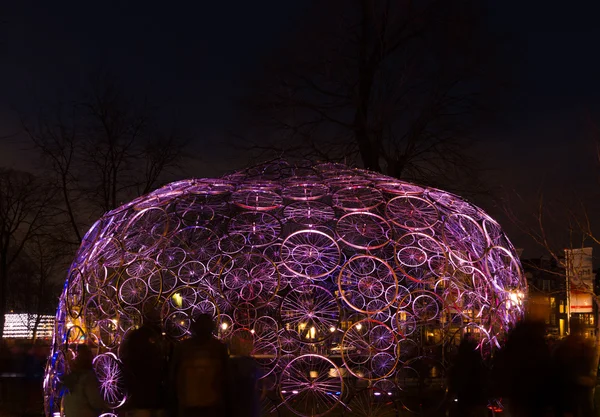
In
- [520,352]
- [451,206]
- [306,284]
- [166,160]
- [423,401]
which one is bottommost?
[423,401]

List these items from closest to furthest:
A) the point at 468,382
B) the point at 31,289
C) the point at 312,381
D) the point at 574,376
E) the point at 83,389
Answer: the point at 574,376 < the point at 468,382 < the point at 83,389 < the point at 312,381 < the point at 31,289

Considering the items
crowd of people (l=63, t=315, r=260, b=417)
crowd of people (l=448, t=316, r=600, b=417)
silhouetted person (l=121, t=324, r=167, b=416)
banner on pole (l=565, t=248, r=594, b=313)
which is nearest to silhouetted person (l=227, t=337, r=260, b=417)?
crowd of people (l=63, t=315, r=260, b=417)

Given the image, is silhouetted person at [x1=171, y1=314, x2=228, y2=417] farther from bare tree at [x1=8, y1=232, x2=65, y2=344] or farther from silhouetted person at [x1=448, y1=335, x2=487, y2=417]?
bare tree at [x1=8, y1=232, x2=65, y2=344]

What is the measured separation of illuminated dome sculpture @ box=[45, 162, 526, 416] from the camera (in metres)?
8.71

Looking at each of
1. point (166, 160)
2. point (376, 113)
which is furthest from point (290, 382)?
point (166, 160)

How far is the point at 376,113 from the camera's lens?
16859 millimetres

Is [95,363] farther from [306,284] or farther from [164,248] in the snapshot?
[306,284]

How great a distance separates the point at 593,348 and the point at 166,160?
16039mm

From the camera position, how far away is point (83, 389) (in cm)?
735

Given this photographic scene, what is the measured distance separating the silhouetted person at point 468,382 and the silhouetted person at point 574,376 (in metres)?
0.89

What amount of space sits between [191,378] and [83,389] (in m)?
2.57

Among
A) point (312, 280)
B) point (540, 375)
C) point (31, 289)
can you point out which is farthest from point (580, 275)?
point (31, 289)

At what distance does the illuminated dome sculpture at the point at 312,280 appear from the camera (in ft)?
28.6

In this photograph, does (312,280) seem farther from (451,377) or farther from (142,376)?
(142,376)
